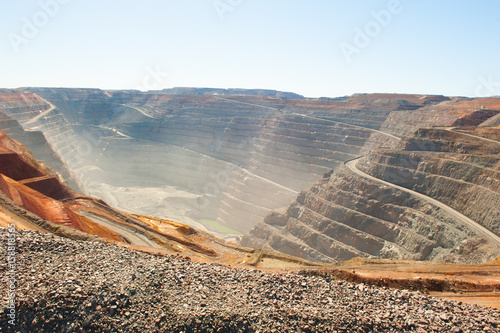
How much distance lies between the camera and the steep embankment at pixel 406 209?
31.7 metres

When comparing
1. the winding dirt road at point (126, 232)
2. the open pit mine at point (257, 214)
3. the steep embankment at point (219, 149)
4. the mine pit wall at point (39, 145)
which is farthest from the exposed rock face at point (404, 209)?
the mine pit wall at point (39, 145)

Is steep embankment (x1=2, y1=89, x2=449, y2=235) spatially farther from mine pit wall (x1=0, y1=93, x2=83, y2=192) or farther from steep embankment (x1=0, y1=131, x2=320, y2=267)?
steep embankment (x1=0, y1=131, x2=320, y2=267)

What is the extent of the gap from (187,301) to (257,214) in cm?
5549

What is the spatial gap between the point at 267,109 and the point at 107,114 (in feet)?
245

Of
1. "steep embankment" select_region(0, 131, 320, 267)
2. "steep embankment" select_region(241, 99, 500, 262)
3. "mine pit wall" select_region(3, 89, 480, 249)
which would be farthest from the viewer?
"mine pit wall" select_region(3, 89, 480, 249)

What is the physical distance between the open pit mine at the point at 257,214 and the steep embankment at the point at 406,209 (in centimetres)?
17

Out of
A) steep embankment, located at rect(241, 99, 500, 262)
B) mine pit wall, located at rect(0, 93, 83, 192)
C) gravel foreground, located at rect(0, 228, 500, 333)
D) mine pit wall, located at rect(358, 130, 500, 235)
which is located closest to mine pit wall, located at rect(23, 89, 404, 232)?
mine pit wall, located at rect(0, 93, 83, 192)

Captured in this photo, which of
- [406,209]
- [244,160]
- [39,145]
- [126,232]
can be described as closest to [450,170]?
[406,209]

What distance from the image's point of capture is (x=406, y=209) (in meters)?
37.1

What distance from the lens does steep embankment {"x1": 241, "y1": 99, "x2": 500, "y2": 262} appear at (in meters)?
31.7

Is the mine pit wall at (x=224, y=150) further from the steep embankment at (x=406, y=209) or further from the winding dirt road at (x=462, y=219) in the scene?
the winding dirt road at (x=462, y=219)

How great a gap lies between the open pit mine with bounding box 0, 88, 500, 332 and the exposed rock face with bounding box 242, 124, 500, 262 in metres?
0.16

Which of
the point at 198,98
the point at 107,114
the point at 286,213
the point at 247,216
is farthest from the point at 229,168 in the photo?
the point at 107,114

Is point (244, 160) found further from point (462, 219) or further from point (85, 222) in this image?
point (85, 222)
